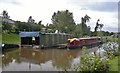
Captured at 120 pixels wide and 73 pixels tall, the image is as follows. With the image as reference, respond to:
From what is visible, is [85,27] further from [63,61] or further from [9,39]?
[63,61]

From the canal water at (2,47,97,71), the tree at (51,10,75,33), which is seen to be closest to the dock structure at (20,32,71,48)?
the canal water at (2,47,97,71)

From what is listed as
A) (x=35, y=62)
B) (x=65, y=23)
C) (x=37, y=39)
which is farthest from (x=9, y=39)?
(x=35, y=62)

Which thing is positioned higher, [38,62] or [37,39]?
[37,39]

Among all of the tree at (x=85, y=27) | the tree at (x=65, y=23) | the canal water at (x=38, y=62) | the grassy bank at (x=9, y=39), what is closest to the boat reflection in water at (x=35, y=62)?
the canal water at (x=38, y=62)

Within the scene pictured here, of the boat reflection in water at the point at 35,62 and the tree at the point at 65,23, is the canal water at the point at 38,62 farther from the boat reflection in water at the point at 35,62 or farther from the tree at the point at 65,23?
the tree at the point at 65,23

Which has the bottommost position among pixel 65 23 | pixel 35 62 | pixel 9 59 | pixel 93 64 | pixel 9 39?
pixel 35 62

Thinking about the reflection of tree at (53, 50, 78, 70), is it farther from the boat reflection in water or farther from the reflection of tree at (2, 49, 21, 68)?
the reflection of tree at (2, 49, 21, 68)

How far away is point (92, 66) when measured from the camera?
35.2 feet

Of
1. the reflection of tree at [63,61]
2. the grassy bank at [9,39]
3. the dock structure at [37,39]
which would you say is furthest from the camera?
the grassy bank at [9,39]

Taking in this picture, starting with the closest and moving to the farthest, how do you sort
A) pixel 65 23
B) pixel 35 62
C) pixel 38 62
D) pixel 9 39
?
pixel 38 62 → pixel 35 62 → pixel 9 39 → pixel 65 23

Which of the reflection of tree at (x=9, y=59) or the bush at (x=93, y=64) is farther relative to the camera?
→ the reflection of tree at (x=9, y=59)

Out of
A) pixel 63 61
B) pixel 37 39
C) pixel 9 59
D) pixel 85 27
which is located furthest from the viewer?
pixel 85 27

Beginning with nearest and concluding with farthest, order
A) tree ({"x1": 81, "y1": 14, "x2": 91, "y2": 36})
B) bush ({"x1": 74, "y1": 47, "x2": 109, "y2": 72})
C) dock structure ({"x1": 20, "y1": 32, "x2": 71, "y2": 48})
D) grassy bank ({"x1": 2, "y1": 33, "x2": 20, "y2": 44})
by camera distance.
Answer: bush ({"x1": 74, "y1": 47, "x2": 109, "y2": 72})
dock structure ({"x1": 20, "y1": 32, "x2": 71, "y2": 48})
grassy bank ({"x1": 2, "y1": 33, "x2": 20, "y2": 44})
tree ({"x1": 81, "y1": 14, "x2": 91, "y2": 36})

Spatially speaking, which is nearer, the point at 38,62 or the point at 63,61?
the point at 38,62
